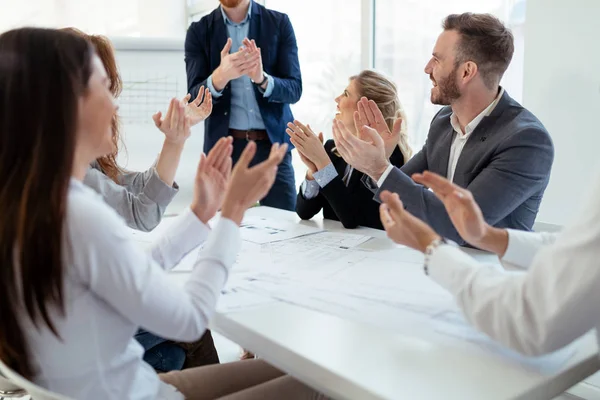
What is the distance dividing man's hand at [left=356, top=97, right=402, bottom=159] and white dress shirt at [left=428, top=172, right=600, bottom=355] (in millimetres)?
1146

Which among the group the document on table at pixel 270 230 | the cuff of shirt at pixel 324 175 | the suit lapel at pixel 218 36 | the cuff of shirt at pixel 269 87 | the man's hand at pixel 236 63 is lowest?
the document on table at pixel 270 230

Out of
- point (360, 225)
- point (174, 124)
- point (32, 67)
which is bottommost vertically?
point (360, 225)

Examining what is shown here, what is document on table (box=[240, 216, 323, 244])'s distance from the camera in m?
1.79

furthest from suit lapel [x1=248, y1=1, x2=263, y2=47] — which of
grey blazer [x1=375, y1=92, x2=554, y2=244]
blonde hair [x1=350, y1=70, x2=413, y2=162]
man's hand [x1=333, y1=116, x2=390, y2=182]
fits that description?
grey blazer [x1=375, y1=92, x2=554, y2=244]

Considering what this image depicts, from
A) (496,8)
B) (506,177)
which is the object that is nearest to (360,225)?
(506,177)

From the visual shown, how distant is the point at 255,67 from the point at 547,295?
2.21 meters

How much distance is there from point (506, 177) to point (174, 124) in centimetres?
95

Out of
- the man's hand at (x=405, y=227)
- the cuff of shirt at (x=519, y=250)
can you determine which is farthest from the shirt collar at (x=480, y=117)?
the man's hand at (x=405, y=227)

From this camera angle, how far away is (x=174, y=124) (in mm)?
1735

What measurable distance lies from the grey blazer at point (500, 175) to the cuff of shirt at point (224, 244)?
0.78m

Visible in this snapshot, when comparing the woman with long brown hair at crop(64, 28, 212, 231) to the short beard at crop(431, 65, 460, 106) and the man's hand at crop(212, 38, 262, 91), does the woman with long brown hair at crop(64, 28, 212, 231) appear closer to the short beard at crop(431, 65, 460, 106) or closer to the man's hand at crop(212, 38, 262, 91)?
the short beard at crop(431, 65, 460, 106)

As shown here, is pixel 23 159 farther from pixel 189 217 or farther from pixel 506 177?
pixel 506 177

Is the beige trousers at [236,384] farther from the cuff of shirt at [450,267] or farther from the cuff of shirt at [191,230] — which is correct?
the cuff of shirt at [450,267]

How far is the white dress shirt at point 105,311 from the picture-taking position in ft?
2.80
